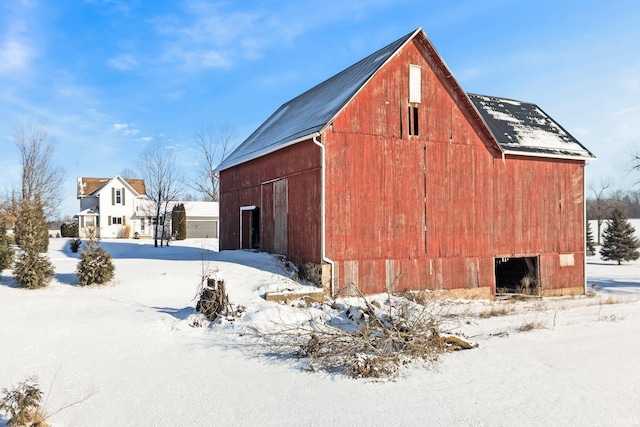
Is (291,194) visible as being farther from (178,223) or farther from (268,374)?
(178,223)

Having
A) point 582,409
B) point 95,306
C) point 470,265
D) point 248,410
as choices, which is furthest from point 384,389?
point 470,265

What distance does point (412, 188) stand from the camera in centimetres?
1559

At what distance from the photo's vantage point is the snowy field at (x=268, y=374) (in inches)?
222

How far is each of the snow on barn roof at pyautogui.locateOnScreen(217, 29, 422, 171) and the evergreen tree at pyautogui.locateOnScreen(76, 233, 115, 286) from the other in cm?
656

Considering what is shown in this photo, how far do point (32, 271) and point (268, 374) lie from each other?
972 centimetres

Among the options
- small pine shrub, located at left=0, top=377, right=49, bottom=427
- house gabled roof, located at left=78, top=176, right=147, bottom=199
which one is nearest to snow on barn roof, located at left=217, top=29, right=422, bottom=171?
small pine shrub, located at left=0, top=377, right=49, bottom=427

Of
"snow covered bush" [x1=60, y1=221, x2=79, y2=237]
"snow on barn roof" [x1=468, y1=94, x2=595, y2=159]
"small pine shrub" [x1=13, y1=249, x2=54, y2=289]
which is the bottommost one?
"small pine shrub" [x1=13, y1=249, x2=54, y2=289]

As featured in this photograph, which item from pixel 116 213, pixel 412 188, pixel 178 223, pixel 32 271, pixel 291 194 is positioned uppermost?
pixel 116 213

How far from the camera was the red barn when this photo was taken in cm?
1452

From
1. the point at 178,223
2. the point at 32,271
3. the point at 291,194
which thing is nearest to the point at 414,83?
the point at 291,194

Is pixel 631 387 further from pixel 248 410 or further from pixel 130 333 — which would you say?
pixel 130 333

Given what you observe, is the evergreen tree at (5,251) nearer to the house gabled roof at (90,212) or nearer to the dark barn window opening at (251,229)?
the dark barn window opening at (251,229)

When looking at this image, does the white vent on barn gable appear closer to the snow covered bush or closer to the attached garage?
the attached garage

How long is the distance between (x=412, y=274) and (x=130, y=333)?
29.4 ft
